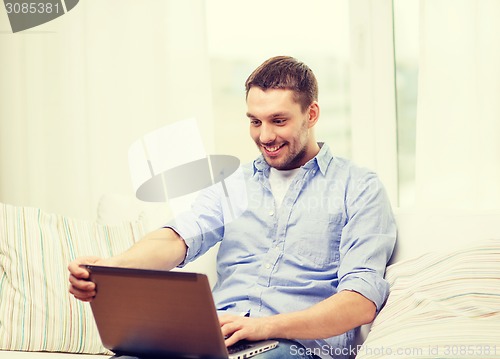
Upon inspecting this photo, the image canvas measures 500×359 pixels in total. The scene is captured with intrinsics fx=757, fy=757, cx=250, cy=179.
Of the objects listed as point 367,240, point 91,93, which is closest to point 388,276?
point 367,240

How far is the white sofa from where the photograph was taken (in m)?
1.49

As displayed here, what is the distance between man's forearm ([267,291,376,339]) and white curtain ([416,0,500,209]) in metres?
0.95

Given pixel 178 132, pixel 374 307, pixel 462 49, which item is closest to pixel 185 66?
pixel 178 132

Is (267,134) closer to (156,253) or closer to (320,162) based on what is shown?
(320,162)

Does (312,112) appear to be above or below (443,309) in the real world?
above

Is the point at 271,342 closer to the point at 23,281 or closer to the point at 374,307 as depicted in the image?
the point at 374,307

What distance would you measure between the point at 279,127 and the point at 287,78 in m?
0.13

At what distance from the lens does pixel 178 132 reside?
2.83 m

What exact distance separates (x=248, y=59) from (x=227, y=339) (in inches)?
61.5

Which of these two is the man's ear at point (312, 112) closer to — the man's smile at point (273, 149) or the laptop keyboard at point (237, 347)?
the man's smile at point (273, 149)

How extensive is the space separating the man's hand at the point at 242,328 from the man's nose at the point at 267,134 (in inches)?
19.8

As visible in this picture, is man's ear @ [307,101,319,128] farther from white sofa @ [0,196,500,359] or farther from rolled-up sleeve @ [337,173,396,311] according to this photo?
white sofa @ [0,196,500,359]

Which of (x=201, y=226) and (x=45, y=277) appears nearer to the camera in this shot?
(x=201, y=226)

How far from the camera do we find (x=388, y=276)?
1.76 metres
